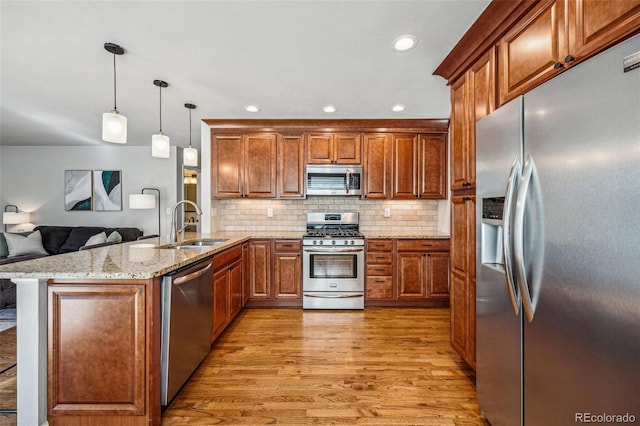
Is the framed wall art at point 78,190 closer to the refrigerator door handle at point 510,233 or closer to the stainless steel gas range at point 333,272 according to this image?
the stainless steel gas range at point 333,272

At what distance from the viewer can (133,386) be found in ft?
5.03

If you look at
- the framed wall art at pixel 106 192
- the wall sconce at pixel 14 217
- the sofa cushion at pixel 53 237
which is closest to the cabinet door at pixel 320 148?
the framed wall art at pixel 106 192

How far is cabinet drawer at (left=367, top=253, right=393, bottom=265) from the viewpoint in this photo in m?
3.60

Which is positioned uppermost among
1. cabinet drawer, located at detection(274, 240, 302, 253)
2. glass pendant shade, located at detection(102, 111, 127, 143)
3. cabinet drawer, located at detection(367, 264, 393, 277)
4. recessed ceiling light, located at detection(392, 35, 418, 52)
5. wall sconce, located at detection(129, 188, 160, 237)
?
recessed ceiling light, located at detection(392, 35, 418, 52)

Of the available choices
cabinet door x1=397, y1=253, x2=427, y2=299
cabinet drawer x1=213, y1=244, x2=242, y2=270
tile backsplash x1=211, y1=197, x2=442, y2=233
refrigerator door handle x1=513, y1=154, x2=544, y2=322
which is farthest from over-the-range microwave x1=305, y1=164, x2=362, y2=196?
refrigerator door handle x1=513, y1=154, x2=544, y2=322

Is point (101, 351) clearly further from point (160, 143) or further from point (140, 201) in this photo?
point (140, 201)

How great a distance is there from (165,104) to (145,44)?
1.34 meters

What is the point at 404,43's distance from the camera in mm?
2059

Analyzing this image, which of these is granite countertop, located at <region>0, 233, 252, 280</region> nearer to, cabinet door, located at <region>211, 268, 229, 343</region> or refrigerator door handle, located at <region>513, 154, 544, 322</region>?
cabinet door, located at <region>211, 268, 229, 343</region>

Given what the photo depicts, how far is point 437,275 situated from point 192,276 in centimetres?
288

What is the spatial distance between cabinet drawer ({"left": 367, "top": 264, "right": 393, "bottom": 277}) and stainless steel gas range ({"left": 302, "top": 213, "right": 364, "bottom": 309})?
111 mm

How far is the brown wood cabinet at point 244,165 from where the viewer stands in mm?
3893

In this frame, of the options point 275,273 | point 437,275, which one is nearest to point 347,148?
point 275,273

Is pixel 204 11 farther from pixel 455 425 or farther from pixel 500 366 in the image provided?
pixel 455 425
